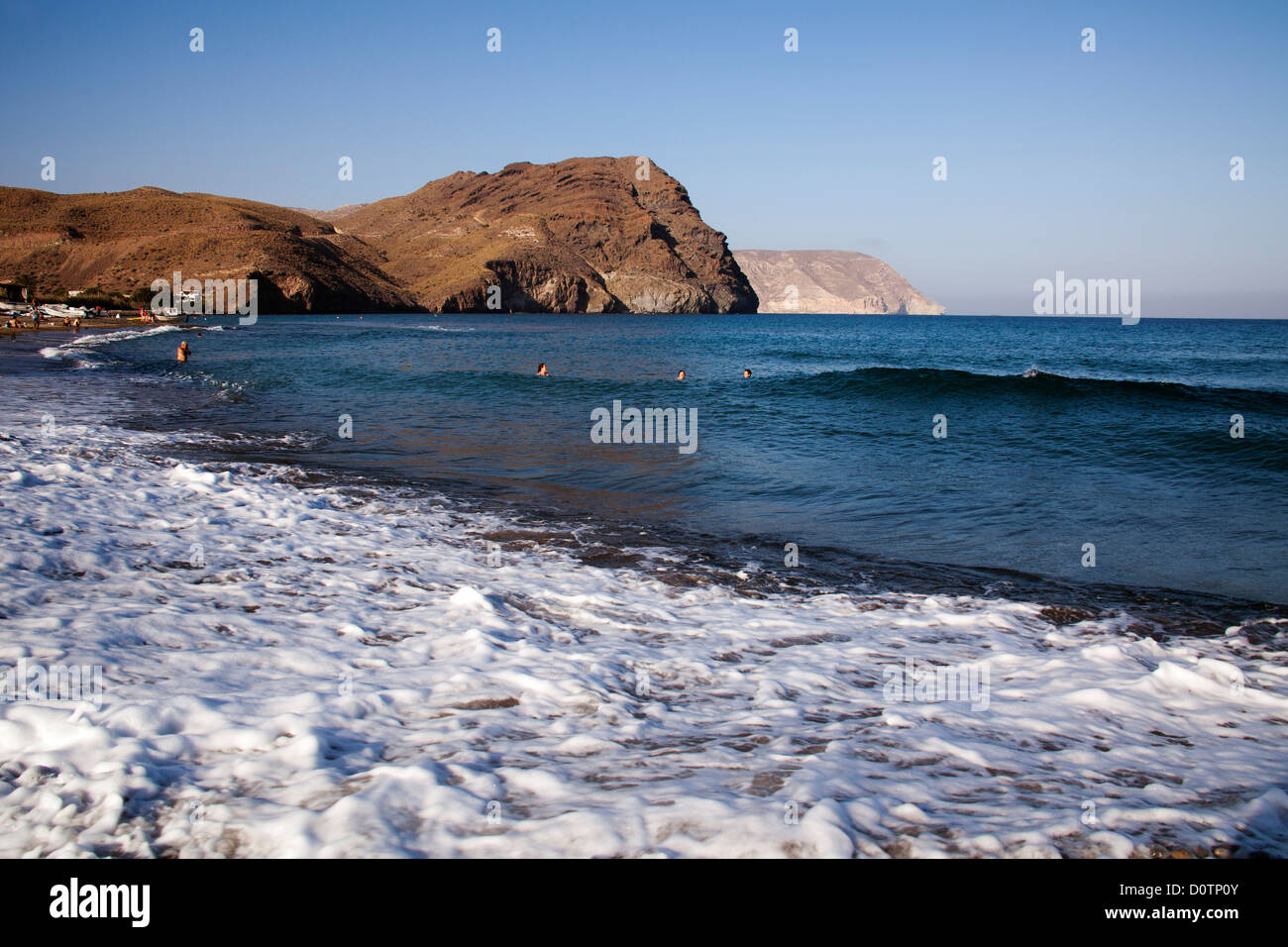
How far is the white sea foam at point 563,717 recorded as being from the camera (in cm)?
301

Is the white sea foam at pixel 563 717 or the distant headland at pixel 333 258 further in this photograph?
the distant headland at pixel 333 258

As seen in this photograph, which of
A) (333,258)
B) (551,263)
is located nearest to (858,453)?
(333,258)

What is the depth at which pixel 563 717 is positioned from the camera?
415cm

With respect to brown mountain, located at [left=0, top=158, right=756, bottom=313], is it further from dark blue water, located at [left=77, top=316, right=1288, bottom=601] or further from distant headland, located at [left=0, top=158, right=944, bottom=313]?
dark blue water, located at [left=77, top=316, right=1288, bottom=601]

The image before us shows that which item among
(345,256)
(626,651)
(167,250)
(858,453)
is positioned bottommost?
(626,651)

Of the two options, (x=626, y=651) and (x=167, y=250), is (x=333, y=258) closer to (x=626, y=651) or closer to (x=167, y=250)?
(x=167, y=250)

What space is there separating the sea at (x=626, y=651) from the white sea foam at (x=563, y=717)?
0.9 inches

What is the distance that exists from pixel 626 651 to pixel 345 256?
5919 inches

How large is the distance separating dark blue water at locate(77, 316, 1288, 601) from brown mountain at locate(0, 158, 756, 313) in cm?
8278

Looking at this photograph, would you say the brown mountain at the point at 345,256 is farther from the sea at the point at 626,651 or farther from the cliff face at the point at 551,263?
the sea at the point at 626,651

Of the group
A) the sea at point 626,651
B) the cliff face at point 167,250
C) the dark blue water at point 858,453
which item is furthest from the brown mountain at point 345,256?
the sea at point 626,651

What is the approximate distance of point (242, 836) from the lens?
2.84 m
